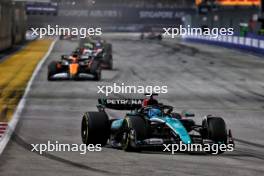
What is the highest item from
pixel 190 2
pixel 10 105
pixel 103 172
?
pixel 103 172

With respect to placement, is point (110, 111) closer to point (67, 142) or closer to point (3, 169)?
point (67, 142)

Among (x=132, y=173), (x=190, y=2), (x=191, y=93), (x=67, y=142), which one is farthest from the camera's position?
(x=190, y=2)

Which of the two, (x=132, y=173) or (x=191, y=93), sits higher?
(x=132, y=173)

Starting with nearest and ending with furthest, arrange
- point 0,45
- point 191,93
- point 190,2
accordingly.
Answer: point 191,93
point 0,45
point 190,2

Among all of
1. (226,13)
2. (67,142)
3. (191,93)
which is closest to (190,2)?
(226,13)

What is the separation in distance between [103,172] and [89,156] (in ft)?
5.77

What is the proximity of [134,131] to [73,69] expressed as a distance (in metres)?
19.1

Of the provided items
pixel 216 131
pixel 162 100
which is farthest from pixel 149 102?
pixel 162 100

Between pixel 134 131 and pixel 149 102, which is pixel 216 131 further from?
pixel 149 102

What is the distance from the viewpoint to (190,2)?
14225 centimetres

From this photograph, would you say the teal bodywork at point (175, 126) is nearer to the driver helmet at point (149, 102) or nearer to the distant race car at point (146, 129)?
the distant race car at point (146, 129)

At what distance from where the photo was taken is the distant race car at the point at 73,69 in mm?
33281

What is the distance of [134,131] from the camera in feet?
47.3

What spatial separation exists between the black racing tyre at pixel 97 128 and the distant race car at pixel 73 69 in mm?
18010
